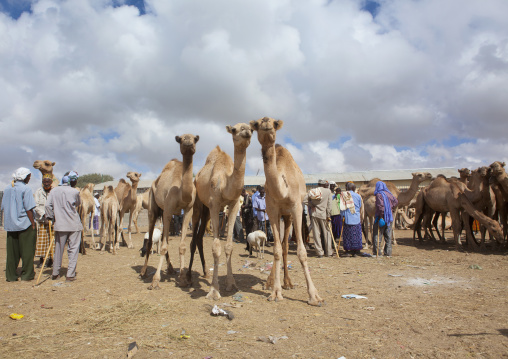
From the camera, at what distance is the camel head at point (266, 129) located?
4906 millimetres

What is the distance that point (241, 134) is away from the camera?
5090mm

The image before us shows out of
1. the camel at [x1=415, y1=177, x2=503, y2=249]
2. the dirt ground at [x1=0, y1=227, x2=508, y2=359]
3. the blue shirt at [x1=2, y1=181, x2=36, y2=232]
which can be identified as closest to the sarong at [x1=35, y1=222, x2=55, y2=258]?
the blue shirt at [x1=2, y1=181, x2=36, y2=232]

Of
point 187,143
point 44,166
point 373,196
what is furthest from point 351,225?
point 44,166

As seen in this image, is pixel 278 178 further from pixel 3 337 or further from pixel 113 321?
pixel 3 337

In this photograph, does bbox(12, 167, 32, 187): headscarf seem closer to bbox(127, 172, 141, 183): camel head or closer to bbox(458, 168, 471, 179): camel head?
bbox(127, 172, 141, 183): camel head

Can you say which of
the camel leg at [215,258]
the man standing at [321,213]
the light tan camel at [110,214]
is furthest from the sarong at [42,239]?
the man standing at [321,213]

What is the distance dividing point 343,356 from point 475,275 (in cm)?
572

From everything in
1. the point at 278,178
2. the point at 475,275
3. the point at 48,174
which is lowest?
the point at 475,275

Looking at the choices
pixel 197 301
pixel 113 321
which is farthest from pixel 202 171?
pixel 113 321

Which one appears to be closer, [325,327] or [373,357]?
[373,357]

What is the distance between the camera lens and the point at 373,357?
3189mm

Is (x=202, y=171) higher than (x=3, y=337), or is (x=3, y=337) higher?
(x=202, y=171)

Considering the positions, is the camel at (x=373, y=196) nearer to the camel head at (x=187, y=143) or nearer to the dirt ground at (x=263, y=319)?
the dirt ground at (x=263, y=319)

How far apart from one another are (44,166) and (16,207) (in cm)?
275
